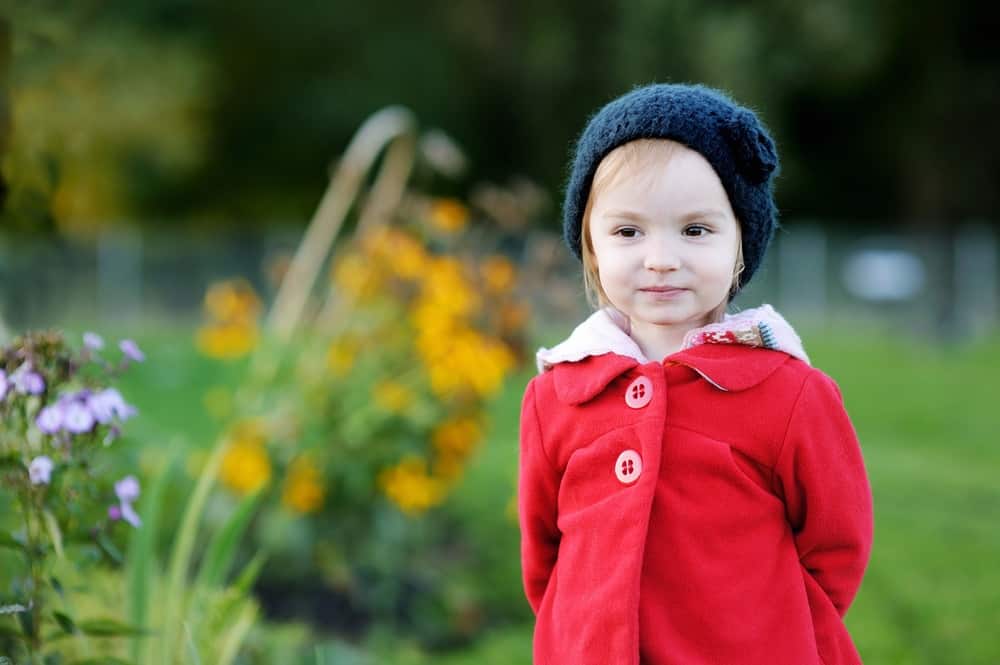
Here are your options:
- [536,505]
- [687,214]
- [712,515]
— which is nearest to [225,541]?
[536,505]

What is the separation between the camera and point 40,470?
2096 mm

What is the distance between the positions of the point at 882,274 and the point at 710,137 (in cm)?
1688

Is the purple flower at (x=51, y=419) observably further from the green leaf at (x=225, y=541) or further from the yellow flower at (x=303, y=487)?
the yellow flower at (x=303, y=487)

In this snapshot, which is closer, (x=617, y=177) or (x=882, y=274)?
(x=617, y=177)

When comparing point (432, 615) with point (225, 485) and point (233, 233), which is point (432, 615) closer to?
point (225, 485)

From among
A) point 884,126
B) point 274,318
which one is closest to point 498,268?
point 274,318

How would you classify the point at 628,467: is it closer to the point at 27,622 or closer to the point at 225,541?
the point at 27,622

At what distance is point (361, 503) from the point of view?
4234 millimetres

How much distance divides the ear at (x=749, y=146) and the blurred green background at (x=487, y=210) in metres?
1.51

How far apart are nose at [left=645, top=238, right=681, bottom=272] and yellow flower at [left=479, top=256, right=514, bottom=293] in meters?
2.56

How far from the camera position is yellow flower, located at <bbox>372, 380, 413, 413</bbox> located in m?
4.12

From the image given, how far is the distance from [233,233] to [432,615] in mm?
14127

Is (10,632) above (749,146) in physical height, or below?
below

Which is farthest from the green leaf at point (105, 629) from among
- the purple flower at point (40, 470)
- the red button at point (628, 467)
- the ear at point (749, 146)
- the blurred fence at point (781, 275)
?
the blurred fence at point (781, 275)
